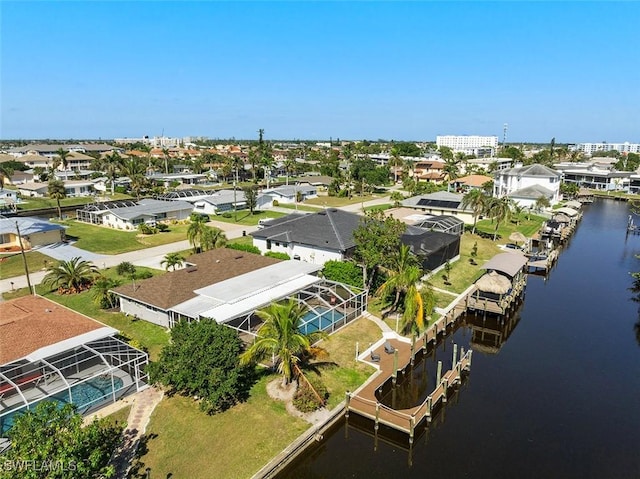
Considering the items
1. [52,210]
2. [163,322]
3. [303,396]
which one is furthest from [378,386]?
[52,210]

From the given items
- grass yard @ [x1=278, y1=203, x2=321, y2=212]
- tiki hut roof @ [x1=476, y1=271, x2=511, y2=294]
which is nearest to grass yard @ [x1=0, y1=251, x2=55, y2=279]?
grass yard @ [x1=278, y1=203, x2=321, y2=212]

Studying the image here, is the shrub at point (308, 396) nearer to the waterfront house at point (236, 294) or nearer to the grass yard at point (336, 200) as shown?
the waterfront house at point (236, 294)

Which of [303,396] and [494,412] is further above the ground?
[303,396]

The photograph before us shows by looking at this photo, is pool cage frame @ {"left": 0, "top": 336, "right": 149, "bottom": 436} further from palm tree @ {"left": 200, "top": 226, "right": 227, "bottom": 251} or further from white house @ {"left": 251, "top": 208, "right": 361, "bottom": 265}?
white house @ {"left": 251, "top": 208, "right": 361, "bottom": 265}

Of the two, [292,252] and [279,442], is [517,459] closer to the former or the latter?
[279,442]

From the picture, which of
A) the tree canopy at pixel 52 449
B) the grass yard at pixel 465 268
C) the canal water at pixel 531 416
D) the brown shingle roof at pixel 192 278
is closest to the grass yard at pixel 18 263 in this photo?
the brown shingle roof at pixel 192 278

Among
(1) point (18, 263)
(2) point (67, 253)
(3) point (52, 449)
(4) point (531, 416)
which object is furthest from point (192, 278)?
(1) point (18, 263)
